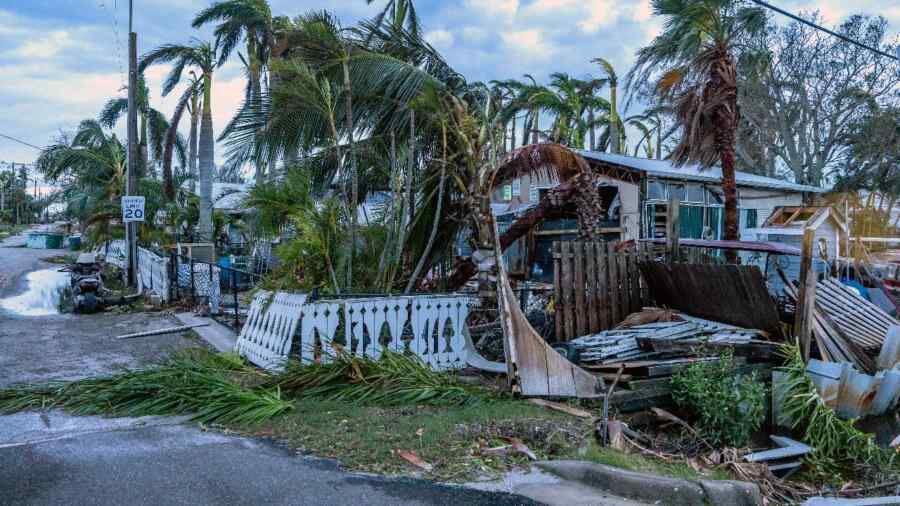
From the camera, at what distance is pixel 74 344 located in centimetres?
938

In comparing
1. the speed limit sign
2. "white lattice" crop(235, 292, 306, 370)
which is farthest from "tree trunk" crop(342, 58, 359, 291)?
the speed limit sign

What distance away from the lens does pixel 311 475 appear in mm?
4523

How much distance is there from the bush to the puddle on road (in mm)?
12021

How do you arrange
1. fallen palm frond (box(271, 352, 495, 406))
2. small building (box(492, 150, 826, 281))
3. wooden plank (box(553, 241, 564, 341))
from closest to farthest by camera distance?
fallen palm frond (box(271, 352, 495, 406)) < wooden plank (box(553, 241, 564, 341)) < small building (box(492, 150, 826, 281))

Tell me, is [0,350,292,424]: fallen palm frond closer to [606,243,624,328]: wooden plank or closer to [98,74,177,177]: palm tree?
[606,243,624,328]: wooden plank

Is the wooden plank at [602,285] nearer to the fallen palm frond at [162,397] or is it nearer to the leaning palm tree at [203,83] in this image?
the fallen palm frond at [162,397]

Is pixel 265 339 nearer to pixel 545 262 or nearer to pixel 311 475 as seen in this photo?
pixel 311 475

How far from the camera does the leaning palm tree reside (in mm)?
19797

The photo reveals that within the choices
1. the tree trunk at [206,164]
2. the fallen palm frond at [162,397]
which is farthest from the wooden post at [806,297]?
the tree trunk at [206,164]

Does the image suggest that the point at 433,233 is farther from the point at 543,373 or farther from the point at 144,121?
the point at 144,121

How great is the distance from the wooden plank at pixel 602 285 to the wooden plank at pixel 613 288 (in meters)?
0.06

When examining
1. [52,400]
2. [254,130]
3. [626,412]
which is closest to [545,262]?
[254,130]

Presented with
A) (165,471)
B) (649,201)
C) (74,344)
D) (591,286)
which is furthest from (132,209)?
(165,471)

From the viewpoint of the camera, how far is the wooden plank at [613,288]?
832 cm
